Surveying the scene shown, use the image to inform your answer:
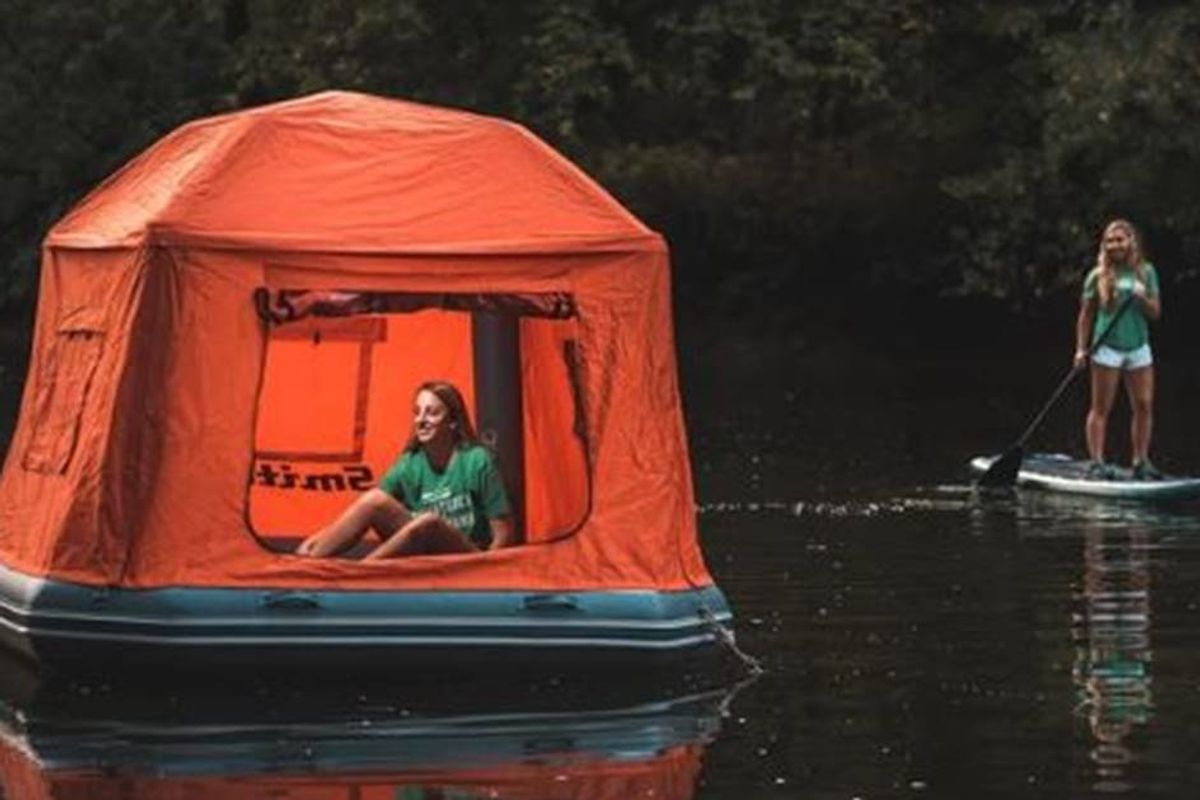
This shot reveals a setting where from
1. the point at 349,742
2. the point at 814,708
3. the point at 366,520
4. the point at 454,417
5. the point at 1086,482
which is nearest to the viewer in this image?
the point at 349,742

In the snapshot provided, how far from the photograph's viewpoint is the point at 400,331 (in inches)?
673

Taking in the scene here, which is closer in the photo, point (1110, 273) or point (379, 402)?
point (379, 402)

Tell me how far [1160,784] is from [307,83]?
103 ft

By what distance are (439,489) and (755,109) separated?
28269mm

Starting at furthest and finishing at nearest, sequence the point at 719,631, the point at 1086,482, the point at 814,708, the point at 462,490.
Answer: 1. the point at 1086,482
2. the point at 462,490
3. the point at 719,631
4. the point at 814,708

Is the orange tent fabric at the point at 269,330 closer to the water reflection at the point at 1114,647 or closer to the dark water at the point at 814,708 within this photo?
the dark water at the point at 814,708

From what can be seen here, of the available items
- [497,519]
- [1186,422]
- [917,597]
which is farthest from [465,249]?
[1186,422]

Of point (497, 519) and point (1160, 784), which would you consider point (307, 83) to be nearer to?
point (497, 519)

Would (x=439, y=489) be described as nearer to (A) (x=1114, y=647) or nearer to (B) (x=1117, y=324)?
(A) (x=1114, y=647)

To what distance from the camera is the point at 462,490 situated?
14195 mm

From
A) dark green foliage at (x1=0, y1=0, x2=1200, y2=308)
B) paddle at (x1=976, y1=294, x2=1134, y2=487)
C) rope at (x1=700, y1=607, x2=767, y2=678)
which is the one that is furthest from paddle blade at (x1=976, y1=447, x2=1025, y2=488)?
dark green foliage at (x1=0, y1=0, x2=1200, y2=308)

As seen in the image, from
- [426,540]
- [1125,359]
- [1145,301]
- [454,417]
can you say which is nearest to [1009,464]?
[1125,359]

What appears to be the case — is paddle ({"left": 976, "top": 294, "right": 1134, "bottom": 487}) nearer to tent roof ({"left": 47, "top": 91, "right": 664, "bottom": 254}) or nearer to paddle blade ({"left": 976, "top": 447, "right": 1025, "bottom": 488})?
paddle blade ({"left": 976, "top": 447, "right": 1025, "bottom": 488})

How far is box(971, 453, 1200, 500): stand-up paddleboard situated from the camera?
67.8 feet
